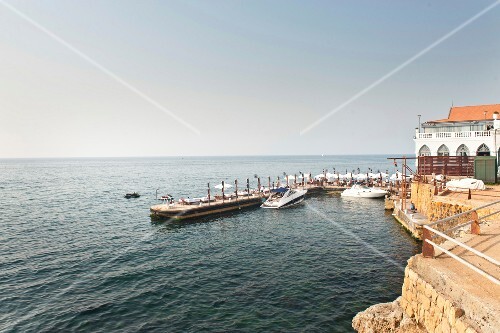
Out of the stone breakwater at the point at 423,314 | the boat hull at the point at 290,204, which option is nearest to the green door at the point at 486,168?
the stone breakwater at the point at 423,314

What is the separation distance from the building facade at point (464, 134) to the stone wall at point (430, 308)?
118 feet

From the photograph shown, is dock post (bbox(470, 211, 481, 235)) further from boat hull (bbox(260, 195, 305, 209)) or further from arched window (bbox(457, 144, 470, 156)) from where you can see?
boat hull (bbox(260, 195, 305, 209))

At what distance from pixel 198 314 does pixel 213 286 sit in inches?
132

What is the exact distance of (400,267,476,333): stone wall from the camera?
7414 mm

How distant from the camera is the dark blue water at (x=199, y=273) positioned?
15633mm

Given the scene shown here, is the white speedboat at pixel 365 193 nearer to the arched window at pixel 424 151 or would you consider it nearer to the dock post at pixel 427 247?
the arched window at pixel 424 151

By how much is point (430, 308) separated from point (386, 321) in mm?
3106

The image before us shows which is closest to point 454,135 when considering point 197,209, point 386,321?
point 197,209

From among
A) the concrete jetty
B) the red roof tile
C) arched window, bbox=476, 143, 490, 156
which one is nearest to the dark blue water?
the concrete jetty

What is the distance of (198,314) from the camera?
16000mm

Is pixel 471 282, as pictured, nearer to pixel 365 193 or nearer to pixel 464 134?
pixel 464 134

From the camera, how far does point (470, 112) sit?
148 feet

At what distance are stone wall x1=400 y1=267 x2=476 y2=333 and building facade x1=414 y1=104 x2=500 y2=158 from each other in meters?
35.9

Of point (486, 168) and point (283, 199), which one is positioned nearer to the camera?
point (486, 168)
